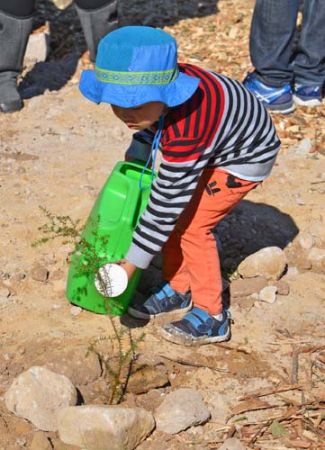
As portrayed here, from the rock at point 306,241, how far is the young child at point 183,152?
0.70m

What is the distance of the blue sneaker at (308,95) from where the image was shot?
5.55 metres

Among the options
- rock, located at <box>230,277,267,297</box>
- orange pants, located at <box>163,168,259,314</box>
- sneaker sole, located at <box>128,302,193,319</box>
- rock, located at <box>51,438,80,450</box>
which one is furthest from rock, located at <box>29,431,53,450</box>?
rock, located at <box>230,277,267,297</box>

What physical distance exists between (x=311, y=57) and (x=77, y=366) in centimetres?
287

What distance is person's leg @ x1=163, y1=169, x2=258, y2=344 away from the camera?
11.2ft

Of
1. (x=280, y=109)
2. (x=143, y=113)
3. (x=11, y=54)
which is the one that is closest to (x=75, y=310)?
(x=143, y=113)

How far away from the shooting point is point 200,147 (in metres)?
3.12

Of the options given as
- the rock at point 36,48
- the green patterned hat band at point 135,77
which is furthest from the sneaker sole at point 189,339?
the rock at point 36,48

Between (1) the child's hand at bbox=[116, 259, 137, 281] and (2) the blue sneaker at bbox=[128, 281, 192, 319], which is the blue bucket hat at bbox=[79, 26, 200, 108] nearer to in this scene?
(1) the child's hand at bbox=[116, 259, 137, 281]

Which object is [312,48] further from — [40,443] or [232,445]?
[40,443]

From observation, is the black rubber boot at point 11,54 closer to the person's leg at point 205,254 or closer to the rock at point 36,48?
the rock at point 36,48

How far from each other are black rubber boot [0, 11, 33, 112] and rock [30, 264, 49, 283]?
165 cm

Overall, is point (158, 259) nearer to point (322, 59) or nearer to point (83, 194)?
point (83, 194)

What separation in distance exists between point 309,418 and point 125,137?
7.60 feet

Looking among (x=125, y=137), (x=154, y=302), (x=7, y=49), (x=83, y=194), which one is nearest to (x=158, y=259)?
(x=154, y=302)
